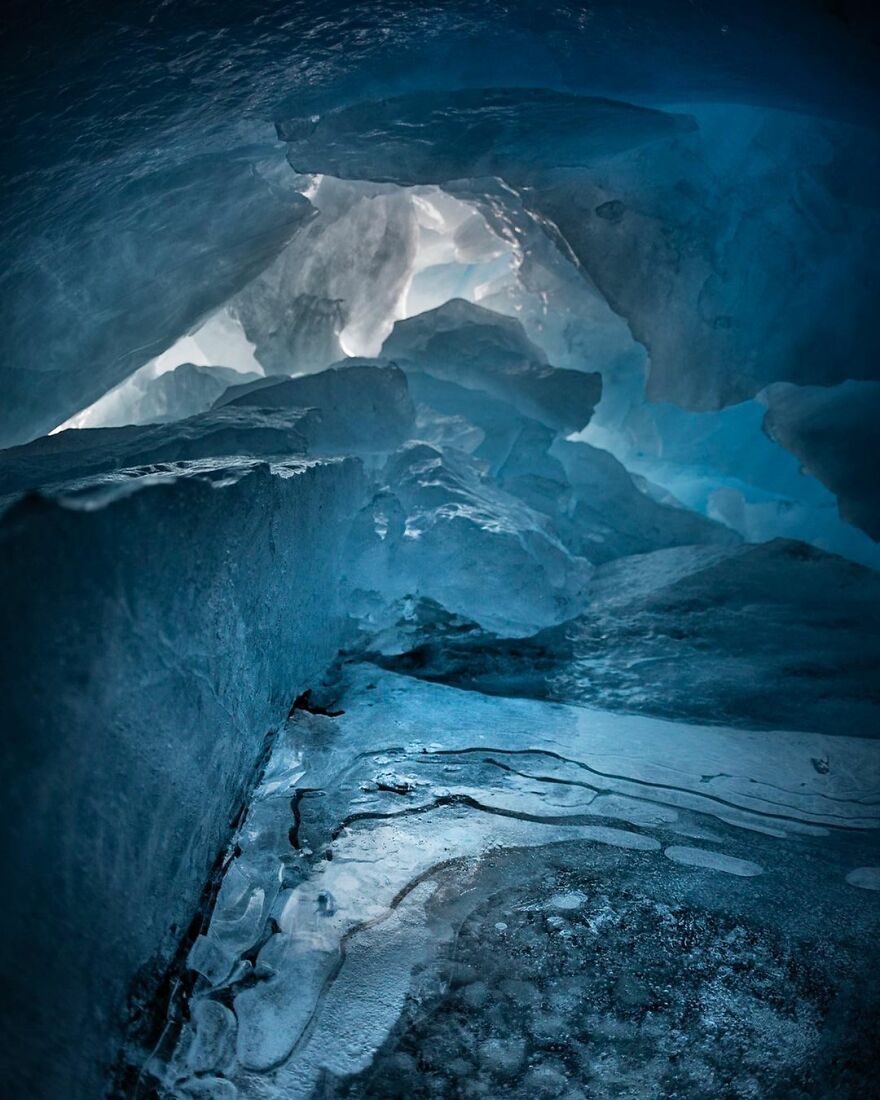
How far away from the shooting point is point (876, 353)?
530 cm

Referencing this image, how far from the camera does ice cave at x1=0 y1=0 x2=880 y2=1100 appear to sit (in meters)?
1.05

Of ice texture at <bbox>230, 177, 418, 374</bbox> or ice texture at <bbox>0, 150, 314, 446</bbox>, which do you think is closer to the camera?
ice texture at <bbox>0, 150, 314, 446</bbox>

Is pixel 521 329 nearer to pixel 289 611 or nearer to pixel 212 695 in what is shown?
pixel 289 611

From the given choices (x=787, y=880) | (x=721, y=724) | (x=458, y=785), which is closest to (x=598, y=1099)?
(x=787, y=880)

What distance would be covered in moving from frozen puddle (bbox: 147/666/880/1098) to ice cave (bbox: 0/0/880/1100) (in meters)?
0.01

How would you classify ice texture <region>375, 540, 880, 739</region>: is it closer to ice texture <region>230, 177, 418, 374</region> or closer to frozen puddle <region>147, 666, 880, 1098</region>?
frozen puddle <region>147, 666, 880, 1098</region>

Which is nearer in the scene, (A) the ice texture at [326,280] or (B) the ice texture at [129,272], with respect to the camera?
(B) the ice texture at [129,272]

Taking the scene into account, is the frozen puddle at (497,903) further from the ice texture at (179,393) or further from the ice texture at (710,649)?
the ice texture at (179,393)

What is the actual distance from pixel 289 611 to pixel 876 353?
19.7ft

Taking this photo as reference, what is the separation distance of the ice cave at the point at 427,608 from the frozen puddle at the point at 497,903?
1 cm

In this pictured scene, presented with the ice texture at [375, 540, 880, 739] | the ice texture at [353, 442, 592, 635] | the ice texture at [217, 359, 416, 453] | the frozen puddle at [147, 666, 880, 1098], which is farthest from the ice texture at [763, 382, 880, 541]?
the frozen puddle at [147, 666, 880, 1098]

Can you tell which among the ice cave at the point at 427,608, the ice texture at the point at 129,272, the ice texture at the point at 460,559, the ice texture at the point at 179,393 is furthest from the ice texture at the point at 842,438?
the ice texture at the point at 179,393

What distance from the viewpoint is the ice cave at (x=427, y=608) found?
3.46 ft

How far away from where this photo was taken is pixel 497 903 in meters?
1.49
